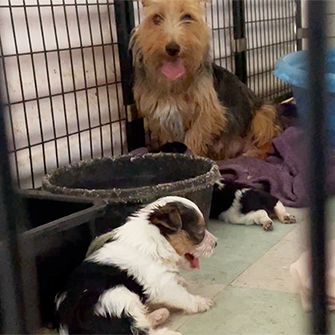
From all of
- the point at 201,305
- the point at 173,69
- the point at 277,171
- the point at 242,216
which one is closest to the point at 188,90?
the point at 173,69

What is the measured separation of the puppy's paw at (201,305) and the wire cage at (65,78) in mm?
835

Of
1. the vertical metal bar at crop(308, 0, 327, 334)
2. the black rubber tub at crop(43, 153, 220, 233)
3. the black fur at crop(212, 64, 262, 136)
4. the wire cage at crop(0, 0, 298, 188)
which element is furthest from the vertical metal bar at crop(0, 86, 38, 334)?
the black fur at crop(212, 64, 262, 136)

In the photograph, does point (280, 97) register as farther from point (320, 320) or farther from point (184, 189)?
point (320, 320)

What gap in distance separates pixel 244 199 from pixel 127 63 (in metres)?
0.86

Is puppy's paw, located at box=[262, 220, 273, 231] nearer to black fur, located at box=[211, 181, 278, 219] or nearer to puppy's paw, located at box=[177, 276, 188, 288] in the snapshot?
black fur, located at box=[211, 181, 278, 219]

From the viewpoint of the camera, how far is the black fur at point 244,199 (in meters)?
2.25

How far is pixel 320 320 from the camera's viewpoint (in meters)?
0.48

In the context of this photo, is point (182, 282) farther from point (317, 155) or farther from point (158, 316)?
point (317, 155)

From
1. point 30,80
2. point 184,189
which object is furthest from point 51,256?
point 30,80

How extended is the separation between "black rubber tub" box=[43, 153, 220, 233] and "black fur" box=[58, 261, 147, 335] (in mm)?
387

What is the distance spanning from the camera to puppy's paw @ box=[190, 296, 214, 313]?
1.59 meters

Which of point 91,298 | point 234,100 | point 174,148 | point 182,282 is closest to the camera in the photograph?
point 91,298

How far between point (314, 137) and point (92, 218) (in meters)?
1.31

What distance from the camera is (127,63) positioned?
276 centimetres
